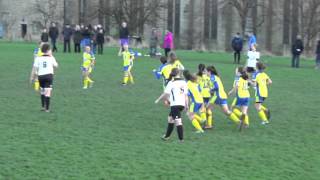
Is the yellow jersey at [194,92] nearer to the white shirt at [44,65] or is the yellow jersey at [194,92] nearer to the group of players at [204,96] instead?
the group of players at [204,96]

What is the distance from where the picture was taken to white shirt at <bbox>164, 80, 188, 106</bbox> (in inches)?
557

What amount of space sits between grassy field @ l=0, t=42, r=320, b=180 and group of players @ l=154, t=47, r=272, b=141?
364 millimetres

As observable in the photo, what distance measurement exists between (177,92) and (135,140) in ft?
4.78

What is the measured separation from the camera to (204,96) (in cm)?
1608

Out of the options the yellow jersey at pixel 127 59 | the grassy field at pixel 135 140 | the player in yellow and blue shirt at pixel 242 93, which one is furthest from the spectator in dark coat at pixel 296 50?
the player in yellow and blue shirt at pixel 242 93

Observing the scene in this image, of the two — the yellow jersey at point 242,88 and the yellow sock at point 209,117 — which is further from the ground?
the yellow jersey at point 242,88

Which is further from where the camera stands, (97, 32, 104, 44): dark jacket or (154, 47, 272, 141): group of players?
(97, 32, 104, 44): dark jacket

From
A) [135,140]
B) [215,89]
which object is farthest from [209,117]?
[135,140]

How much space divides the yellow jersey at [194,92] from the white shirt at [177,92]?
1.02 meters

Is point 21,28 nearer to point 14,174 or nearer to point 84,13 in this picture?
point 84,13

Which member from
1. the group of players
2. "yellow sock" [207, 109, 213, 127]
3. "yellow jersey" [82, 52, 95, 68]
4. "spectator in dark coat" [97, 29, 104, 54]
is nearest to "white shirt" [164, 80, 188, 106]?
the group of players

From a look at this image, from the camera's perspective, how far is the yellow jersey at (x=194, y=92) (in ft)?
50.1

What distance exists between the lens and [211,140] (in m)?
14.7

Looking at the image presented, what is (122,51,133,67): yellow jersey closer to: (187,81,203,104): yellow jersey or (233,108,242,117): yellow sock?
(233,108,242,117): yellow sock
